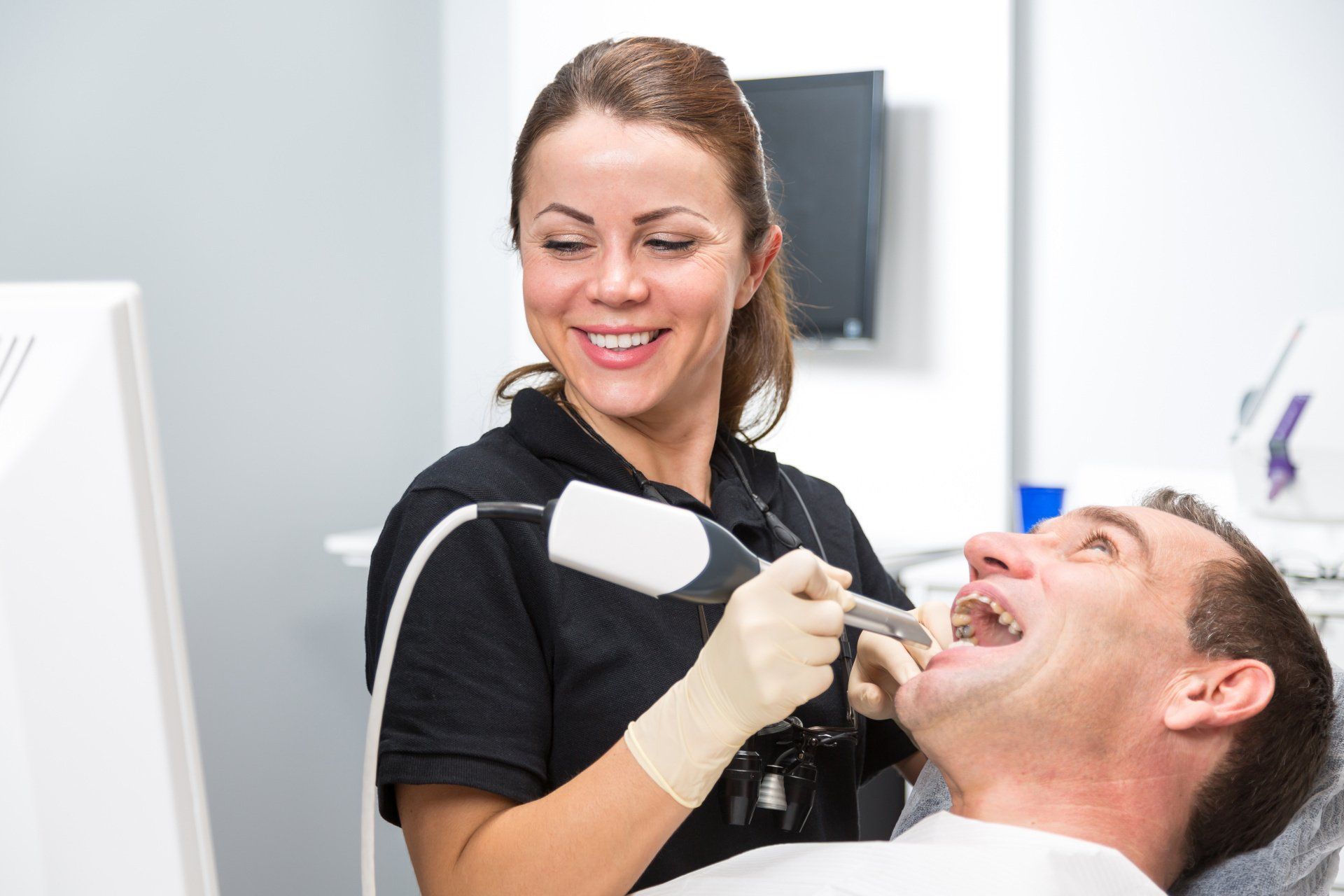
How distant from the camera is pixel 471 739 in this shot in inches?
36.6

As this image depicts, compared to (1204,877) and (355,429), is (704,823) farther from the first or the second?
(355,429)

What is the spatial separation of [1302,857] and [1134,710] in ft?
0.71

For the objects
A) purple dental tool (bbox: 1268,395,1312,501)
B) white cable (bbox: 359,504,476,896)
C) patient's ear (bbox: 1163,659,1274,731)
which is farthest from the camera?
purple dental tool (bbox: 1268,395,1312,501)

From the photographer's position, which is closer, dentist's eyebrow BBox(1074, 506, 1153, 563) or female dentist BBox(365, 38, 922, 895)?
female dentist BBox(365, 38, 922, 895)

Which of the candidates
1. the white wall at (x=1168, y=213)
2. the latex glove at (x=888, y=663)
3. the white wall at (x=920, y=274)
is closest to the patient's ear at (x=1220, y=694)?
the latex glove at (x=888, y=663)

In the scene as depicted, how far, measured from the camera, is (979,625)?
129cm

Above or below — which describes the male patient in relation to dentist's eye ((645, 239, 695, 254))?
below

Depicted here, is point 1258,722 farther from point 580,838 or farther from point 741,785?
point 580,838

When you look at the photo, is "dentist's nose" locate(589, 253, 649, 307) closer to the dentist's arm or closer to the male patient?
the dentist's arm

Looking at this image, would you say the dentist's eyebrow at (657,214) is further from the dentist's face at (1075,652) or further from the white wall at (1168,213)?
the white wall at (1168,213)

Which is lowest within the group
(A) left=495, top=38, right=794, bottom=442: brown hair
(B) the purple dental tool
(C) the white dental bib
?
(C) the white dental bib

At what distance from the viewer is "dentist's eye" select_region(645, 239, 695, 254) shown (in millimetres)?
1152

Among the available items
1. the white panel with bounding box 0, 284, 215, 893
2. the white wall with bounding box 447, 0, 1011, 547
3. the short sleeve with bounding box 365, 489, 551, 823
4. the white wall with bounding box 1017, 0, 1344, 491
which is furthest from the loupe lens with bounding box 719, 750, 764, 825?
the white wall with bounding box 1017, 0, 1344, 491

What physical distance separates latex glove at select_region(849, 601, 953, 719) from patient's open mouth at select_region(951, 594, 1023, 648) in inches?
0.7
